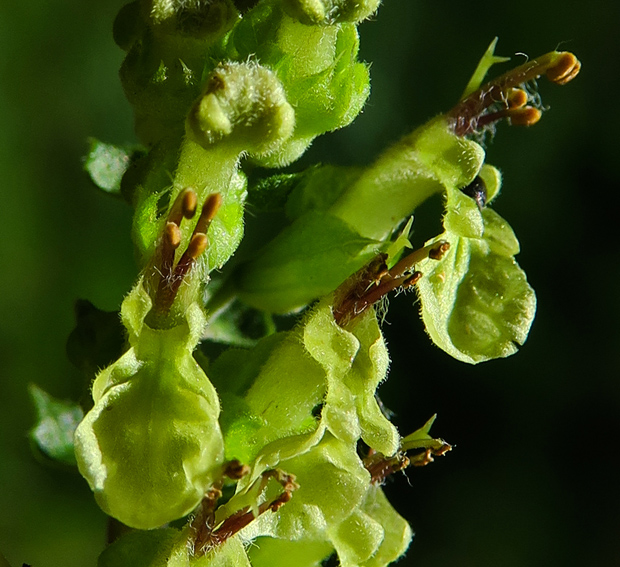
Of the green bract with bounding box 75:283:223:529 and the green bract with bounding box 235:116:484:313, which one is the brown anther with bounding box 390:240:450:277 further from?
the green bract with bounding box 75:283:223:529

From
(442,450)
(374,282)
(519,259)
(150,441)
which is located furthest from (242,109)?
(519,259)

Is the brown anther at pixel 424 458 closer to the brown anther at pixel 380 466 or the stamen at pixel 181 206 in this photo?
the brown anther at pixel 380 466

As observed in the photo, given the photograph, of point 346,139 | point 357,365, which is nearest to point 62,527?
point 346,139

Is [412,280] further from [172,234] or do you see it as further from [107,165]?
[107,165]

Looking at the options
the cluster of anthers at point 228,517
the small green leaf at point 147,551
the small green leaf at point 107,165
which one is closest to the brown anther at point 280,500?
the cluster of anthers at point 228,517

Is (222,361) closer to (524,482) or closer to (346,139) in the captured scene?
(346,139)
